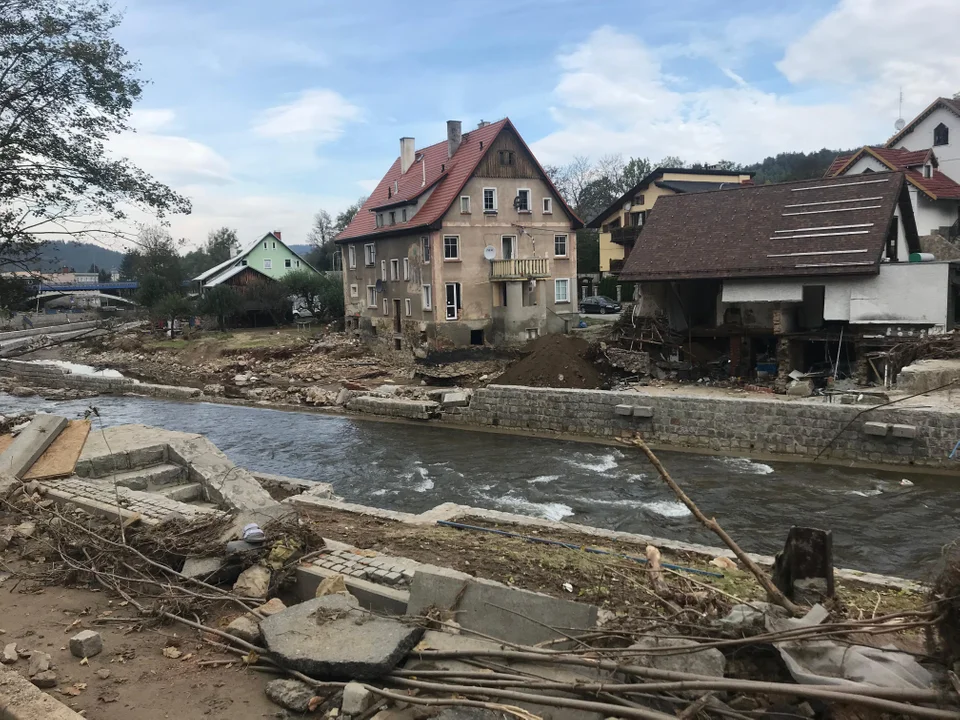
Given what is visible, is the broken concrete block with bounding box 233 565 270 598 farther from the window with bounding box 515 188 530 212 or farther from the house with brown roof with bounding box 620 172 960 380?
the window with bounding box 515 188 530 212

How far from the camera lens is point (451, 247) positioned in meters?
32.7

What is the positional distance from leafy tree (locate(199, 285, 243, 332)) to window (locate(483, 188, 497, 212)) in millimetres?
21042

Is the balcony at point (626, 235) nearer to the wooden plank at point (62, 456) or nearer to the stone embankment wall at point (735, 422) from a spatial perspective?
the stone embankment wall at point (735, 422)

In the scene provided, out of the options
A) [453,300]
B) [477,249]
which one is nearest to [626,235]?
[477,249]

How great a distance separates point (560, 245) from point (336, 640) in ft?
104

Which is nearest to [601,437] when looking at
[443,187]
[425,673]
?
[425,673]

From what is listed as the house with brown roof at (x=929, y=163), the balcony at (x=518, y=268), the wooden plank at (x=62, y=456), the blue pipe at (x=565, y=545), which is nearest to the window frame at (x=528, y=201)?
the balcony at (x=518, y=268)

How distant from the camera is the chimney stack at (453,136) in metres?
35.2

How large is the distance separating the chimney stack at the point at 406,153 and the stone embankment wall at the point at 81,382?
17.4 meters

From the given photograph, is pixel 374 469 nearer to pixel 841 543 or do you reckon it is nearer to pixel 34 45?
pixel 841 543

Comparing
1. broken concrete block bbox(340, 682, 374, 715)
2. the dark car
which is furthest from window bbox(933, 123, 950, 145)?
broken concrete block bbox(340, 682, 374, 715)

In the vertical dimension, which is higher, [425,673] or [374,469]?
[425,673]

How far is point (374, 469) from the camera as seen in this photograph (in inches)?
660

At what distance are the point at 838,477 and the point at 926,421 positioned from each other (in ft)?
7.42
